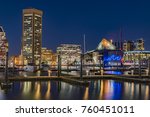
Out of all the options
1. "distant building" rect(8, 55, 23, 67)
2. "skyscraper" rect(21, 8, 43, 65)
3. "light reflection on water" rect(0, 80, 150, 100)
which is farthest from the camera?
"skyscraper" rect(21, 8, 43, 65)

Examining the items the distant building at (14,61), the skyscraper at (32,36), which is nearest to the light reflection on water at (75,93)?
the distant building at (14,61)

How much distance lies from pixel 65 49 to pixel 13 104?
62837 millimetres

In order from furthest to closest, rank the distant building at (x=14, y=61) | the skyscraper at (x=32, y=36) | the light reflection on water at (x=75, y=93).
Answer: the skyscraper at (x=32, y=36) → the distant building at (x=14, y=61) → the light reflection on water at (x=75, y=93)

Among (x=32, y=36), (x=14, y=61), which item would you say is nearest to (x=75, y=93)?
(x=14, y=61)

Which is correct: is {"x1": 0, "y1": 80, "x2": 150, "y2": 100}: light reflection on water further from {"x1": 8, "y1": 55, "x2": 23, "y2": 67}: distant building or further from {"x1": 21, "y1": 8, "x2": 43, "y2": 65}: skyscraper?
{"x1": 21, "y1": 8, "x2": 43, "y2": 65}: skyscraper

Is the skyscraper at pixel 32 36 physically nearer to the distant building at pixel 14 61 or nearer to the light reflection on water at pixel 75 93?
the distant building at pixel 14 61

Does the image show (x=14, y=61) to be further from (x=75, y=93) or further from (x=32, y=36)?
(x=32, y=36)

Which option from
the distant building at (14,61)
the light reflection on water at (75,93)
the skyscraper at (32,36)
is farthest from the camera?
the skyscraper at (32,36)

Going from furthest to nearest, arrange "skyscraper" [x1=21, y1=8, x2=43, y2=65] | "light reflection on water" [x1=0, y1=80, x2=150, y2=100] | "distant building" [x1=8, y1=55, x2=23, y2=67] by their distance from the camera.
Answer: "skyscraper" [x1=21, y1=8, x2=43, y2=65]
"distant building" [x1=8, y1=55, x2=23, y2=67]
"light reflection on water" [x1=0, y1=80, x2=150, y2=100]

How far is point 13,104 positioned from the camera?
5609 mm

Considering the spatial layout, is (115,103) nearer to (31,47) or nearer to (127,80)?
(127,80)

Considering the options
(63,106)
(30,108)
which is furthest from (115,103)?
(30,108)

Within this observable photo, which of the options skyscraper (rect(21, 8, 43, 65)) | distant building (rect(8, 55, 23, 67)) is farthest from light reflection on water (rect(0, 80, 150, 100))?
skyscraper (rect(21, 8, 43, 65))

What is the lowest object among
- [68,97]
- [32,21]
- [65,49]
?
[68,97]
